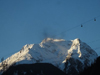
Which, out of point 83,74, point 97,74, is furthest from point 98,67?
point 83,74

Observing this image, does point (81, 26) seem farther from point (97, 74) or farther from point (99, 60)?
point (99, 60)

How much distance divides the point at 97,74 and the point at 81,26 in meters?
31.8

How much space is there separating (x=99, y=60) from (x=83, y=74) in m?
21.1

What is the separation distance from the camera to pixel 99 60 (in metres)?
113

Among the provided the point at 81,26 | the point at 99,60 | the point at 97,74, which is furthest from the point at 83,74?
the point at 81,26

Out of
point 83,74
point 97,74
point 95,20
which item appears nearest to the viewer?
point 95,20

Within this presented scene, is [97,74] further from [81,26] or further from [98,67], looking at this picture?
[81,26]

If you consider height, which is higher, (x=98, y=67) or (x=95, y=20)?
(x=95, y=20)

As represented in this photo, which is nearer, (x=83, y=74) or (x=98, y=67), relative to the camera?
(x=98, y=67)

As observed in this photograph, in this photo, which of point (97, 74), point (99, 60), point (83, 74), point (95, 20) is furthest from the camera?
point (83, 74)

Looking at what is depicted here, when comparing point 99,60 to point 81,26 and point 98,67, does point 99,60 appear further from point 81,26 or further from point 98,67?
point 81,26

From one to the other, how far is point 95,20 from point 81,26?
228 inches

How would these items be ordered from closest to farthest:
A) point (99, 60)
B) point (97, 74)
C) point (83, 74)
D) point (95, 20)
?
1. point (95, 20)
2. point (97, 74)
3. point (99, 60)
4. point (83, 74)

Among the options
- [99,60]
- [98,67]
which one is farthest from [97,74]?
[99,60]
